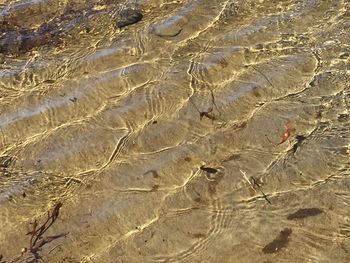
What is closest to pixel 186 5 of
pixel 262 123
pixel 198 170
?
pixel 262 123

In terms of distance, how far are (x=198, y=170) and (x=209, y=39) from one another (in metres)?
1.77

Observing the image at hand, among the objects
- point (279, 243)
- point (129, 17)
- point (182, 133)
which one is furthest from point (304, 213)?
point (129, 17)

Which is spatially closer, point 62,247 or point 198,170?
point 62,247

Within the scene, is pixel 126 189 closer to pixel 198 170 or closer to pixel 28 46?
pixel 198 170

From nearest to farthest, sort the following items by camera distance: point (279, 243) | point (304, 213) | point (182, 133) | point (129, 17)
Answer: point (279, 243)
point (304, 213)
point (182, 133)
point (129, 17)

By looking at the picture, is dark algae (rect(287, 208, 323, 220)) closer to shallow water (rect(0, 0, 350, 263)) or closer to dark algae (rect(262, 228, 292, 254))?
shallow water (rect(0, 0, 350, 263))

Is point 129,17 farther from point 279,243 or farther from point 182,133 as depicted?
point 279,243

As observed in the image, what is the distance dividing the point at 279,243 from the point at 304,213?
11.7 inches

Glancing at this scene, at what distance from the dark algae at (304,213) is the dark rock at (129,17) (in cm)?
296

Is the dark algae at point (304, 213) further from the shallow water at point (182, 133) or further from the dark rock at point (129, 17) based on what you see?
the dark rock at point (129, 17)

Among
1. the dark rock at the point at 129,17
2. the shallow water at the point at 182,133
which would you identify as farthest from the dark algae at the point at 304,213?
the dark rock at the point at 129,17

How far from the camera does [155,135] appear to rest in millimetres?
4090

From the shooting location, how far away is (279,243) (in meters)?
3.29

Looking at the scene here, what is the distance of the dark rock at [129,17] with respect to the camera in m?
5.50
